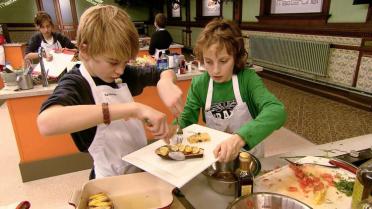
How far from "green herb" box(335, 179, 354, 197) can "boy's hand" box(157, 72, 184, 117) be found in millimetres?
572

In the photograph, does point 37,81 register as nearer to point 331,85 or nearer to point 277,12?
point 331,85

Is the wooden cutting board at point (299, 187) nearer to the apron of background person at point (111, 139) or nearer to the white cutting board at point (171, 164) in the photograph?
the white cutting board at point (171, 164)

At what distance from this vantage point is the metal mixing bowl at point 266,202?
2.40 feet

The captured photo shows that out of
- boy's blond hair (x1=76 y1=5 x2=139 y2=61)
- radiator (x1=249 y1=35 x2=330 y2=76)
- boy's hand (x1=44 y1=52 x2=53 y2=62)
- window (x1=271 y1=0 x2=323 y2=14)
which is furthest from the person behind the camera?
window (x1=271 y1=0 x2=323 y2=14)

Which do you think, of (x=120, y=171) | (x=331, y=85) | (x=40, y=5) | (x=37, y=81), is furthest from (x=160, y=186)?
(x=40, y=5)

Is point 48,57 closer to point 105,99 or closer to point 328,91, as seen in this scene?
point 105,99

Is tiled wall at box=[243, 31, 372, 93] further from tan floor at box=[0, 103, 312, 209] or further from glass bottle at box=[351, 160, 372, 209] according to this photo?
glass bottle at box=[351, 160, 372, 209]

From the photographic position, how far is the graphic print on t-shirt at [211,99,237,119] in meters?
1.35

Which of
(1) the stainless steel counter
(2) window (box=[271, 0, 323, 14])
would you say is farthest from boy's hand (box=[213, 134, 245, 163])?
(2) window (box=[271, 0, 323, 14])

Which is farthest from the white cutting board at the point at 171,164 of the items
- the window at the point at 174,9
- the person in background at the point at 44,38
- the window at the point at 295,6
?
the window at the point at 174,9

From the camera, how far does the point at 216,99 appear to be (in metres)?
1.37

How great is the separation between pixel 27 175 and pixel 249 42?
5.12m

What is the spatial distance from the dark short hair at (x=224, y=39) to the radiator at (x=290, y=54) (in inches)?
134

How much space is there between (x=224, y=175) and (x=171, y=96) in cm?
32
